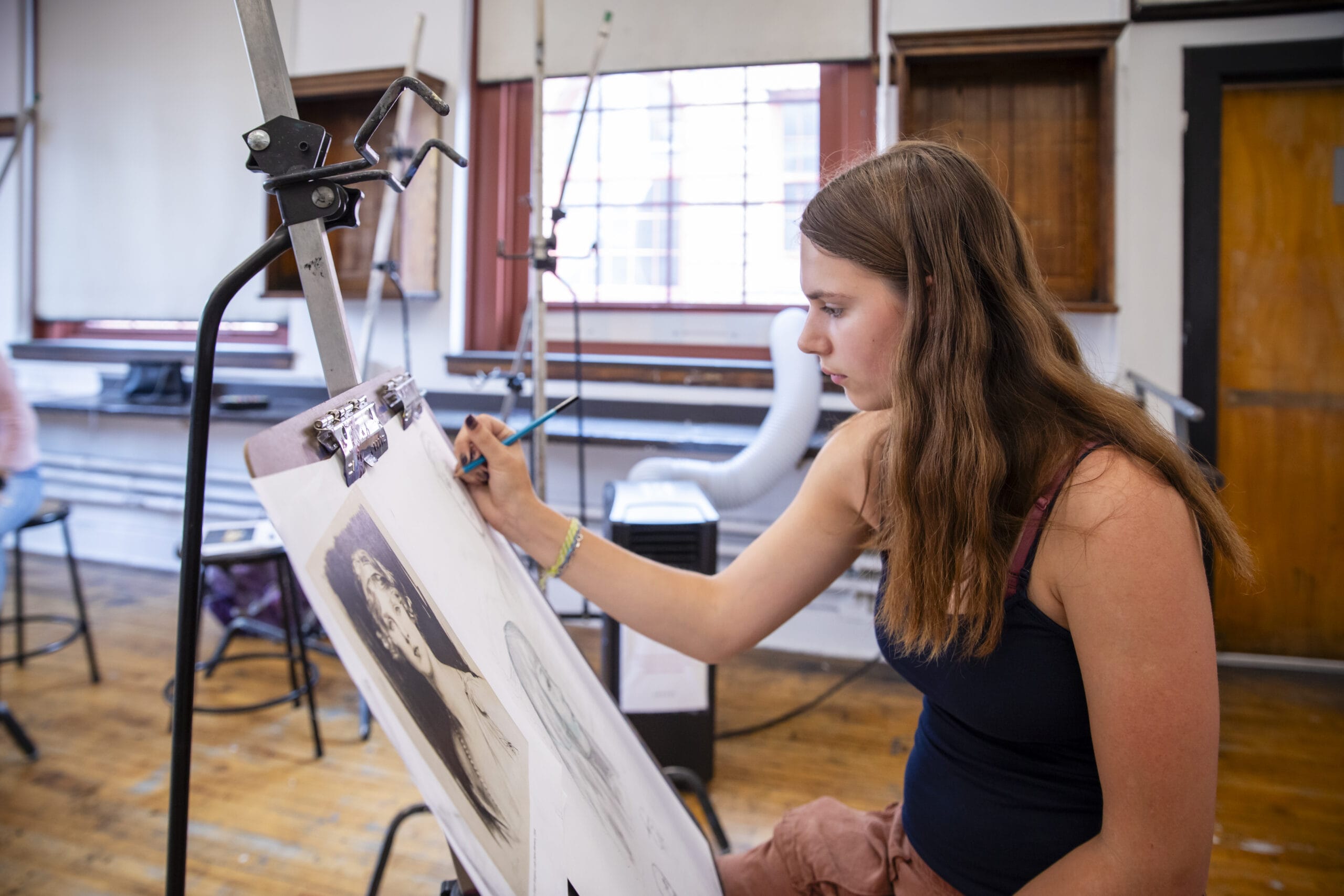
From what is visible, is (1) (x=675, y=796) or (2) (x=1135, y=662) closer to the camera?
(2) (x=1135, y=662)

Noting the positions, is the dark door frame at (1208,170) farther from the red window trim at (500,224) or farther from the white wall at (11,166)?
the white wall at (11,166)

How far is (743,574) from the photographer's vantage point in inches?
37.4

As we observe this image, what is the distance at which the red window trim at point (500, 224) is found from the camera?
10.7 ft

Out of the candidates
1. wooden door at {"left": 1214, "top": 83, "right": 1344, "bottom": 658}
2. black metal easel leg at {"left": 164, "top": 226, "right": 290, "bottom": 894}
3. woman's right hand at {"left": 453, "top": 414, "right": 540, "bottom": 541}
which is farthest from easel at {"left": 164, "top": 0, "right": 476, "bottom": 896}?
wooden door at {"left": 1214, "top": 83, "right": 1344, "bottom": 658}

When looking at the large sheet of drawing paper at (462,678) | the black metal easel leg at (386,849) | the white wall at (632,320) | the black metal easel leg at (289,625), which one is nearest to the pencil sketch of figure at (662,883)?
the large sheet of drawing paper at (462,678)

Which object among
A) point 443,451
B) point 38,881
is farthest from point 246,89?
point 443,451

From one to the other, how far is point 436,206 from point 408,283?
329 millimetres

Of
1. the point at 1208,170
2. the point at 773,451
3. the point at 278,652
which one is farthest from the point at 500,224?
the point at 1208,170

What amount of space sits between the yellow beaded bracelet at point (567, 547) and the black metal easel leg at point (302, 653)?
131 cm

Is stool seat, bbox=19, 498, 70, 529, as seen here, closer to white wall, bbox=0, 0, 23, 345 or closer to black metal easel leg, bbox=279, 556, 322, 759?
black metal easel leg, bbox=279, 556, 322, 759

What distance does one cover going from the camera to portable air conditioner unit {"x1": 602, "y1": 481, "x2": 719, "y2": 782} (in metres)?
1.94

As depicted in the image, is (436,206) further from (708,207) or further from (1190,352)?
(1190,352)

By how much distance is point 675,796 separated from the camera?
930 millimetres

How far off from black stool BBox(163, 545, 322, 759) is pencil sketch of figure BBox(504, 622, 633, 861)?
147 cm
